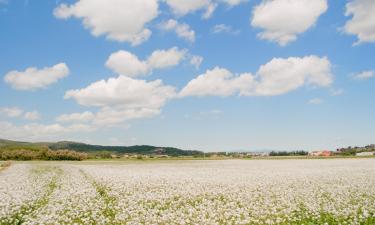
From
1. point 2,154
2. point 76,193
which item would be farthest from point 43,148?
point 76,193

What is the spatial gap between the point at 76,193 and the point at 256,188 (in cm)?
1162

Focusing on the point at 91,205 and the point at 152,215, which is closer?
the point at 152,215

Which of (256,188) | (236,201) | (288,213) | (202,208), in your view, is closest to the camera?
(288,213)

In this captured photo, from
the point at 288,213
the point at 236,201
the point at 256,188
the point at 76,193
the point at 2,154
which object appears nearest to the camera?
the point at 288,213

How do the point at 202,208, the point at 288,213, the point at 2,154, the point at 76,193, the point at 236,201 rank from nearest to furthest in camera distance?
the point at 288,213 → the point at 202,208 → the point at 236,201 → the point at 76,193 → the point at 2,154

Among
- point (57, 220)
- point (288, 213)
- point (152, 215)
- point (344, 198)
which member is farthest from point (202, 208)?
point (344, 198)

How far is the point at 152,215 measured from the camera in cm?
1563

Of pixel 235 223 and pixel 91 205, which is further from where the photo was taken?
pixel 91 205

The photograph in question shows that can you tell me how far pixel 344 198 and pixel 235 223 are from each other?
9.09 m

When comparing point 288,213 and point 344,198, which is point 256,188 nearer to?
point 344,198

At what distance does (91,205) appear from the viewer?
17438 millimetres

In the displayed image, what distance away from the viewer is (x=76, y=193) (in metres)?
22.0

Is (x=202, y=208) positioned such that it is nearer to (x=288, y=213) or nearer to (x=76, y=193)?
(x=288, y=213)

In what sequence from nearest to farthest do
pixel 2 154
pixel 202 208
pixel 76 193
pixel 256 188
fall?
1. pixel 202 208
2. pixel 76 193
3. pixel 256 188
4. pixel 2 154
